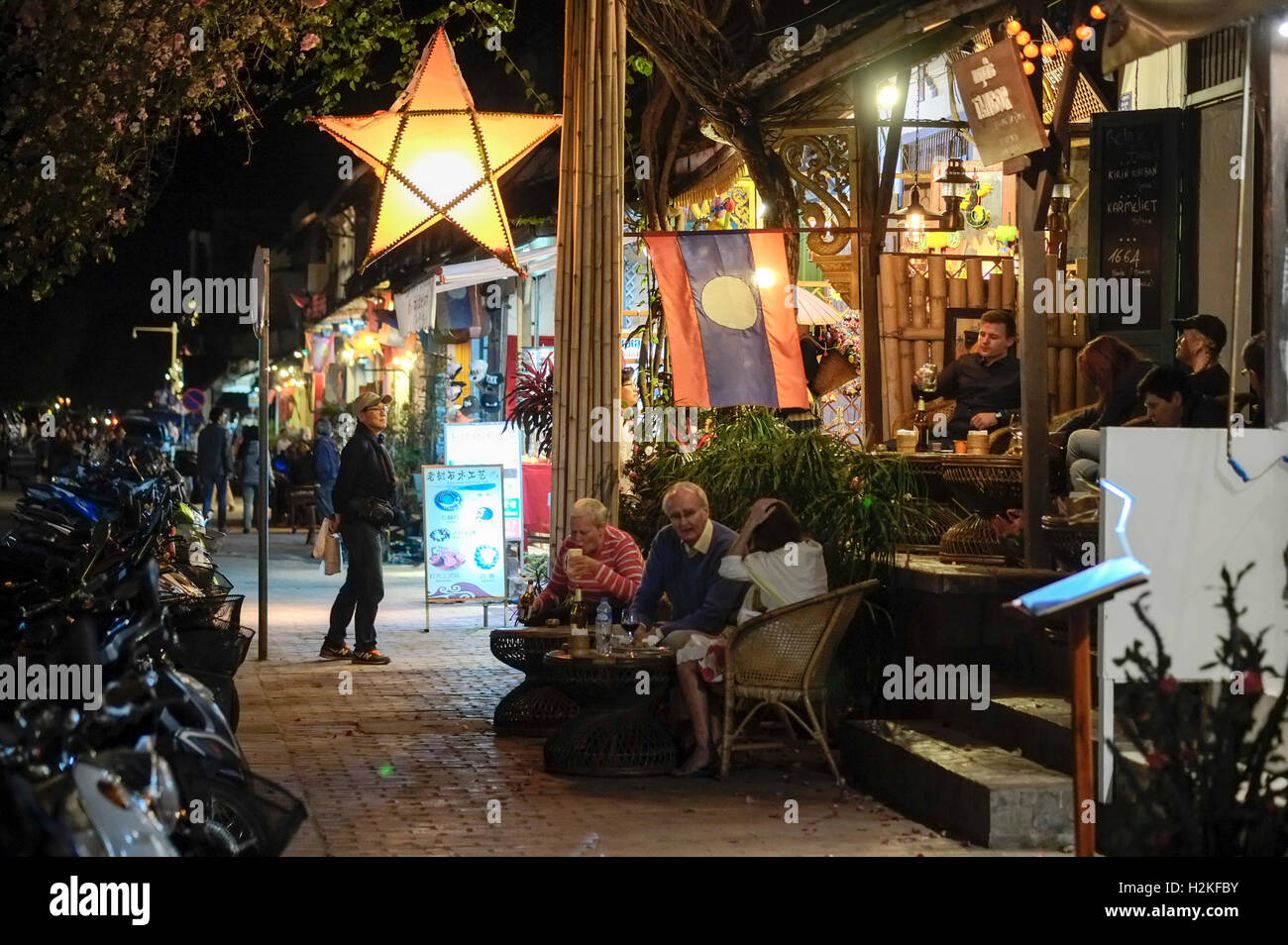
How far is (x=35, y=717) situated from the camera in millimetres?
4766

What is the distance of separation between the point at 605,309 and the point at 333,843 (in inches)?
155

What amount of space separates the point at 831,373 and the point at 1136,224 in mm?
3580

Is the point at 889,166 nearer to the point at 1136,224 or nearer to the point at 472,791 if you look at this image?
the point at 1136,224

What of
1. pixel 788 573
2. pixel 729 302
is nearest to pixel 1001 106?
pixel 788 573

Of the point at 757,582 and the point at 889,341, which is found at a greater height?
the point at 889,341

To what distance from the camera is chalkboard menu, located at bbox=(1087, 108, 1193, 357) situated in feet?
39.8

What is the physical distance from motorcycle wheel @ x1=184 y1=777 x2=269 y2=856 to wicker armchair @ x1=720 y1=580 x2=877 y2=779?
358cm

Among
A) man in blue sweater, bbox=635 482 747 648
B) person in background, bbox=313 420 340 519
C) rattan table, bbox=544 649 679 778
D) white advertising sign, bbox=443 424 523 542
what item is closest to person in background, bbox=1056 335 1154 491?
man in blue sweater, bbox=635 482 747 648

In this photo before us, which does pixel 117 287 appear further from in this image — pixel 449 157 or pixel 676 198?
pixel 449 157

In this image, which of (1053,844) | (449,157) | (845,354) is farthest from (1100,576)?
(845,354)

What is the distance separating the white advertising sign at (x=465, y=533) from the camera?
49.2ft

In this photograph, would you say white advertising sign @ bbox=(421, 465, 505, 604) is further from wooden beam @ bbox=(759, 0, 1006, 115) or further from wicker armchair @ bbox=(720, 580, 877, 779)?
wicker armchair @ bbox=(720, 580, 877, 779)

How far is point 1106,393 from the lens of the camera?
32.8 ft

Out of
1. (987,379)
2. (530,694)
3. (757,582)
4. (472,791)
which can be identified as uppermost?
(987,379)
